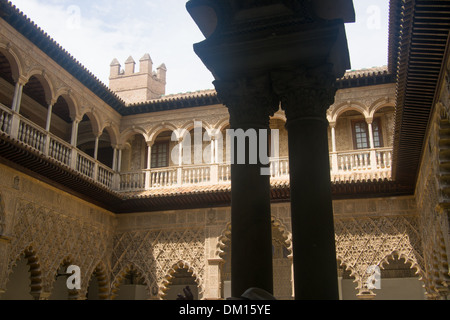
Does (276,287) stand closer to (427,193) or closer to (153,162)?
(153,162)

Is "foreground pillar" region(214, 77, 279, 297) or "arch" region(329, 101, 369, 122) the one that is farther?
"arch" region(329, 101, 369, 122)

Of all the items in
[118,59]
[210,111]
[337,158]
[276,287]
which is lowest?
[276,287]

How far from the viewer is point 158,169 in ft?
53.1

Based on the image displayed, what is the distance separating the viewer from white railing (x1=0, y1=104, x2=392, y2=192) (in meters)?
12.1

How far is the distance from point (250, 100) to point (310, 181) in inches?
41.0

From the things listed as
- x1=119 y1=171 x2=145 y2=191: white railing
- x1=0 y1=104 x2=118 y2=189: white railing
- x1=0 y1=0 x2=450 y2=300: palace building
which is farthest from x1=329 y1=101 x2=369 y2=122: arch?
x1=0 y1=104 x2=118 y2=189: white railing

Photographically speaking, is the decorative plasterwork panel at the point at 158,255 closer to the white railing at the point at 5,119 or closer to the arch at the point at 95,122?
the arch at the point at 95,122

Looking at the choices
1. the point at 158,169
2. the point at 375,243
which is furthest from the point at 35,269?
the point at 375,243

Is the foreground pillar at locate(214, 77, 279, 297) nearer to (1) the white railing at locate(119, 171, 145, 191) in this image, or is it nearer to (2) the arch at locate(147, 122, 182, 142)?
(1) the white railing at locate(119, 171, 145, 191)

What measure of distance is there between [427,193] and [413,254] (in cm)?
289

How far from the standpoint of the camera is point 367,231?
14031 mm

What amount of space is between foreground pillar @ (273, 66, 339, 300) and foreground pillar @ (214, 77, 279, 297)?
269mm

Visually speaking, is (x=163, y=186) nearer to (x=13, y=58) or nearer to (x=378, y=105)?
(x=13, y=58)
